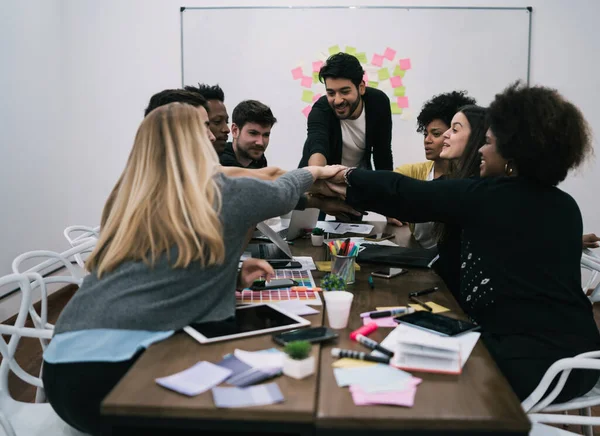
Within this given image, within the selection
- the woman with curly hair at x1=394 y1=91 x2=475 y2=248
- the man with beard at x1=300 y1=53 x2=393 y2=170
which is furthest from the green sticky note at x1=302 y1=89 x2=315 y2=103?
the woman with curly hair at x1=394 y1=91 x2=475 y2=248

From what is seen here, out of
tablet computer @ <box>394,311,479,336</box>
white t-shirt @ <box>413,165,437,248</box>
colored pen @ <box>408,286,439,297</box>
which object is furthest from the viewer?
white t-shirt @ <box>413,165,437,248</box>

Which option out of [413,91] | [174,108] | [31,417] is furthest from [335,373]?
[413,91]

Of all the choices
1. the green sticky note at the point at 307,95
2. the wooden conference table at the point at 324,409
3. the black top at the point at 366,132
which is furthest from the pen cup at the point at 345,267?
the green sticky note at the point at 307,95

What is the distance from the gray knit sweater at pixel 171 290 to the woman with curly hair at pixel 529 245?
0.64 meters

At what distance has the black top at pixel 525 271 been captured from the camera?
146cm

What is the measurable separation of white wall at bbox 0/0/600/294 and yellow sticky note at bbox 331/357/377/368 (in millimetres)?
3080

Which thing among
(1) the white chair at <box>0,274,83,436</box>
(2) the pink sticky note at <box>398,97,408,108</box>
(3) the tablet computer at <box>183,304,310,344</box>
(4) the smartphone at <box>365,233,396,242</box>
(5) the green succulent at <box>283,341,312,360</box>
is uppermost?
(2) the pink sticky note at <box>398,97,408,108</box>

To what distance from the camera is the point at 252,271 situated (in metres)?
1.60

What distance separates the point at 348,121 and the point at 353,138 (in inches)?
4.0

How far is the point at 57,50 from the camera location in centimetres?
408

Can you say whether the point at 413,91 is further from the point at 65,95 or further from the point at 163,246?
the point at 163,246

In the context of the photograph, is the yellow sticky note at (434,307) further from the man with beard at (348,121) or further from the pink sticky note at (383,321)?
the man with beard at (348,121)

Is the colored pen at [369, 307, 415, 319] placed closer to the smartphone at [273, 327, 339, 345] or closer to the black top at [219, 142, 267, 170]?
the smartphone at [273, 327, 339, 345]

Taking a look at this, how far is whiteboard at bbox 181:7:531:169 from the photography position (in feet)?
13.8
